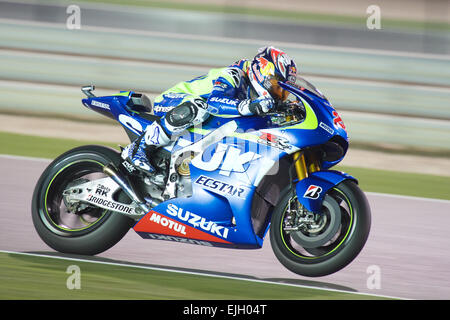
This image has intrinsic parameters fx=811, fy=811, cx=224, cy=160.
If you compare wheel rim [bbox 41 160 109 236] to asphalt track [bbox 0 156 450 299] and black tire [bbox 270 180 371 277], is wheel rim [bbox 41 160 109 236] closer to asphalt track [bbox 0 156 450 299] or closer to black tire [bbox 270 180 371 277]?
asphalt track [bbox 0 156 450 299]

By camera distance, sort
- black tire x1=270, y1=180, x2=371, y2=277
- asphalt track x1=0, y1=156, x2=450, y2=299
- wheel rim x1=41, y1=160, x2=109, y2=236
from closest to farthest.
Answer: black tire x1=270, y1=180, x2=371, y2=277 → asphalt track x1=0, y1=156, x2=450, y2=299 → wheel rim x1=41, y1=160, x2=109, y2=236

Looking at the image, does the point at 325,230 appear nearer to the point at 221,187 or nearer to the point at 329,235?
the point at 329,235

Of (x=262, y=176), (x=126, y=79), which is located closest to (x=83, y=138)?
(x=126, y=79)

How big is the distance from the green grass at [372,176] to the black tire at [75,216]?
11.8 ft

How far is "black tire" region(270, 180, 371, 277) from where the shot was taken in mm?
5266

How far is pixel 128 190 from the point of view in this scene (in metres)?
5.90

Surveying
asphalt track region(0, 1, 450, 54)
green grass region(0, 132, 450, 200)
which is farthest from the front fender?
asphalt track region(0, 1, 450, 54)

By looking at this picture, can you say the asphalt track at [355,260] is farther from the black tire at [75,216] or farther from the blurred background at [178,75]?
the blurred background at [178,75]

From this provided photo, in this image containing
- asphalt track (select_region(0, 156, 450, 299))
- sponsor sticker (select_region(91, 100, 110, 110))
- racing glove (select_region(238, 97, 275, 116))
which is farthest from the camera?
sponsor sticker (select_region(91, 100, 110, 110))

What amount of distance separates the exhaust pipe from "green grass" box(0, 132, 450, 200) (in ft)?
12.6

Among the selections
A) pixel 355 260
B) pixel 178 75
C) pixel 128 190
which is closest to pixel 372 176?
pixel 178 75

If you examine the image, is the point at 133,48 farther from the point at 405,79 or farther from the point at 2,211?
the point at 2,211

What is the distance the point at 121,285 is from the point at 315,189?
1.42m
